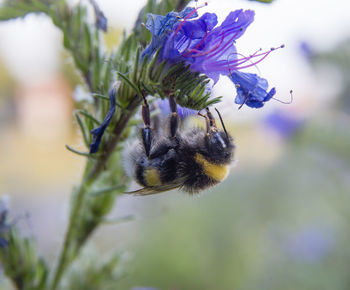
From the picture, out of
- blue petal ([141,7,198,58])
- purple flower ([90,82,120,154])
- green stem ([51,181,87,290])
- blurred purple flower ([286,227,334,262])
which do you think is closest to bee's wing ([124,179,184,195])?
purple flower ([90,82,120,154])

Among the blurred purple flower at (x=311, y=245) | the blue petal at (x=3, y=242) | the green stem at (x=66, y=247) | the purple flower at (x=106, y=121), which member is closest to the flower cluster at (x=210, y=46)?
the purple flower at (x=106, y=121)

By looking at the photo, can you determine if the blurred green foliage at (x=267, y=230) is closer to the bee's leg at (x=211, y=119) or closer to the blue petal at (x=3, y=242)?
the bee's leg at (x=211, y=119)

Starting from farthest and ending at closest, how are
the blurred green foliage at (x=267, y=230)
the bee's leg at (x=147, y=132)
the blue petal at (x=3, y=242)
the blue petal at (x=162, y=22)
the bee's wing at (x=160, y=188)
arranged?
1. the blurred green foliage at (x=267, y=230)
2. the blue petal at (x=3, y=242)
3. the bee's wing at (x=160, y=188)
4. the bee's leg at (x=147, y=132)
5. the blue petal at (x=162, y=22)

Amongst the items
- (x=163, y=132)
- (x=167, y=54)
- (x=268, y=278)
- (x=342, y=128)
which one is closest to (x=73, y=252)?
(x=163, y=132)

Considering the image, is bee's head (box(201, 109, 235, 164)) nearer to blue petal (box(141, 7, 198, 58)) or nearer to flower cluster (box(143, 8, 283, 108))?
flower cluster (box(143, 8, 283, 108))

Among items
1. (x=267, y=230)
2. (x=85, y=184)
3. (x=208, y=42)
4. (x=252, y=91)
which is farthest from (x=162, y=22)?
(x=267, y=230)

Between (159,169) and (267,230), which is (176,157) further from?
(267,230)
